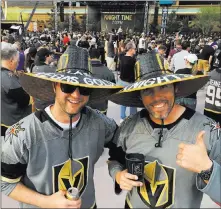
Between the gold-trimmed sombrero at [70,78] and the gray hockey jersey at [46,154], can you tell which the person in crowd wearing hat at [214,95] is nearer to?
the gold-trimmed sombrero at [70,78]

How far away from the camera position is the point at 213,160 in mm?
1201

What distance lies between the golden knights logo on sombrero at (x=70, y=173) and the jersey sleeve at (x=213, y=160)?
1.75 ft

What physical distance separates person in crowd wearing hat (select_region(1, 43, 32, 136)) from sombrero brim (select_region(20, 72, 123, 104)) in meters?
1.38

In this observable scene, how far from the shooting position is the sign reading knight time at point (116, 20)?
128 feet

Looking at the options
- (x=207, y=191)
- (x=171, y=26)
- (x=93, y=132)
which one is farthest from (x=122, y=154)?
(x=171, y=26)

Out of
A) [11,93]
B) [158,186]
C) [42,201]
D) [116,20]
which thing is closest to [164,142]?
[158,186]

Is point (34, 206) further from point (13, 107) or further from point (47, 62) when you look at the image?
point (47, 62)

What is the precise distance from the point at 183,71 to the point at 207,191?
2969 millimetres

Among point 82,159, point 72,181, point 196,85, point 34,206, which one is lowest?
→ point 34,206

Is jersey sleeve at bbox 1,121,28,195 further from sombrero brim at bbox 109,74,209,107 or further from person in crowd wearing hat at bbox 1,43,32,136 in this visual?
person in crowd wearing hat at bbox 1,43,32,136

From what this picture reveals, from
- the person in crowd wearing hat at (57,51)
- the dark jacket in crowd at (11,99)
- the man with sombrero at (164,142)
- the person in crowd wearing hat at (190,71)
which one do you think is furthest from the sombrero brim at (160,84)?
the person in crowd wearing hat at (190,71)

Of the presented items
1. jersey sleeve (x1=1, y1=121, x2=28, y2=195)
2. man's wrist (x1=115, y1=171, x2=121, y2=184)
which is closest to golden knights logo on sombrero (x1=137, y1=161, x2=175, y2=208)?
man's wrist (x1=115, y1=171, x2=121, y2=184)

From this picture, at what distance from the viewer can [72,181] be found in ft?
4.63

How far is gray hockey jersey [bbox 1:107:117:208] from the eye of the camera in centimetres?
131
